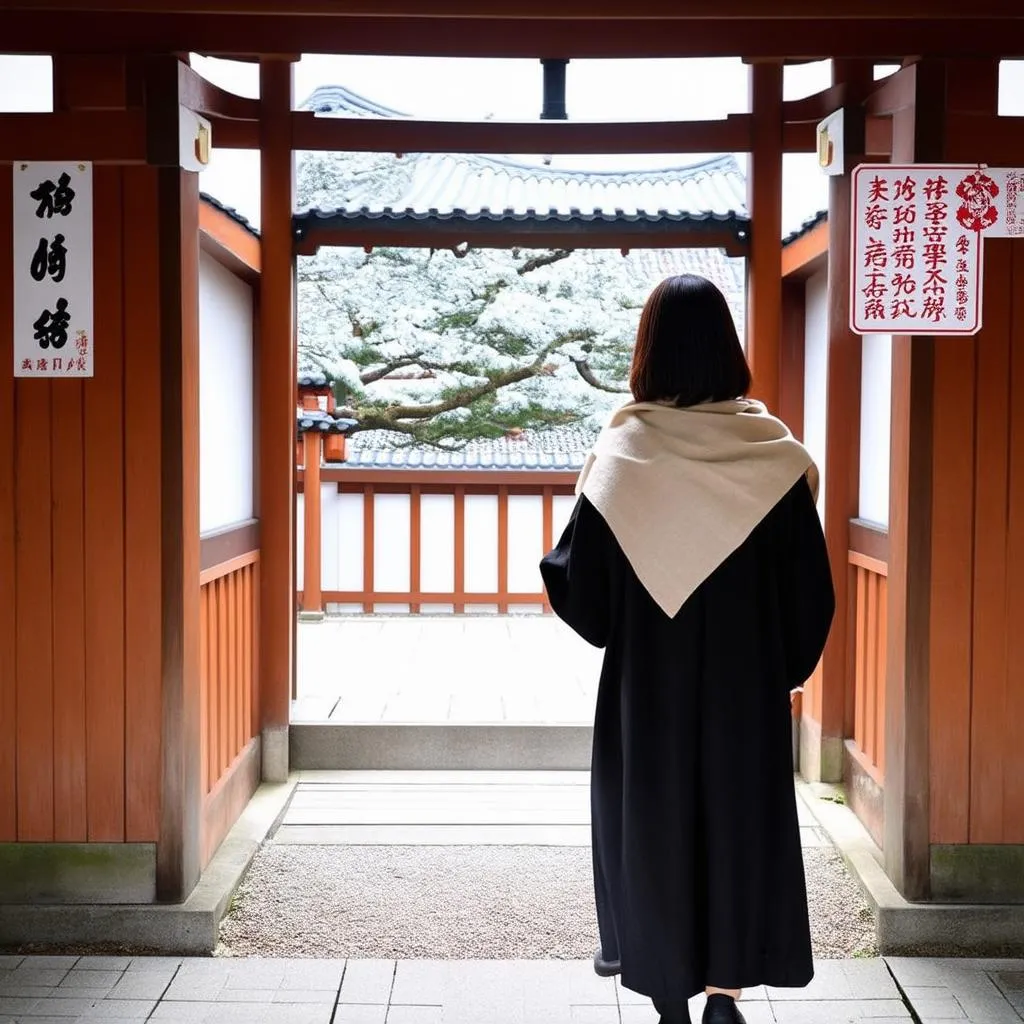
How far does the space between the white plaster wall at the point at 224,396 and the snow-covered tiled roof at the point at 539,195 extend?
1.94ft

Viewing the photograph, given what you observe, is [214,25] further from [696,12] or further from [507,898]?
[507,898]

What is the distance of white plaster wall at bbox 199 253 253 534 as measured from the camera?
4.24m

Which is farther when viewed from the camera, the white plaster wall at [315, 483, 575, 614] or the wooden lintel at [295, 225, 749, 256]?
the white plaster wall at [315, 483, 575, 614]

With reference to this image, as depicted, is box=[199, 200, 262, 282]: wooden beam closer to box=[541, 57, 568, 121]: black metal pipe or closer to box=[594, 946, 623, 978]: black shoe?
box=[541, 57, 568, 121]: black metal pipe

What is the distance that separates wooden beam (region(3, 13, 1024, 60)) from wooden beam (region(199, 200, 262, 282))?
56 centimetres

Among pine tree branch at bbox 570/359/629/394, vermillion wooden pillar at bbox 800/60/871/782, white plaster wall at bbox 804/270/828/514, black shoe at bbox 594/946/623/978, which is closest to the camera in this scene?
black shoe at bbox 594/946/623/978

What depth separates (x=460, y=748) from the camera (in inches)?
208

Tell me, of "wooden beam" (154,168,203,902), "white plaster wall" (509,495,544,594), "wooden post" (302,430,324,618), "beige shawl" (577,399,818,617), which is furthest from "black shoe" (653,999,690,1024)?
"white plaster wall" (509,495,544,594)

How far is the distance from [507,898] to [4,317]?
2397 millimetres

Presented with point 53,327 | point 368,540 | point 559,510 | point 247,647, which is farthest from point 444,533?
point 53,327

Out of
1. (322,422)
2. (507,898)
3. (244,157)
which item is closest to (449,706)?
(507,898)

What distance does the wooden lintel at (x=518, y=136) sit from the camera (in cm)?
480

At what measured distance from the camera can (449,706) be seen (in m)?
5.69

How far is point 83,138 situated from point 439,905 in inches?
102
